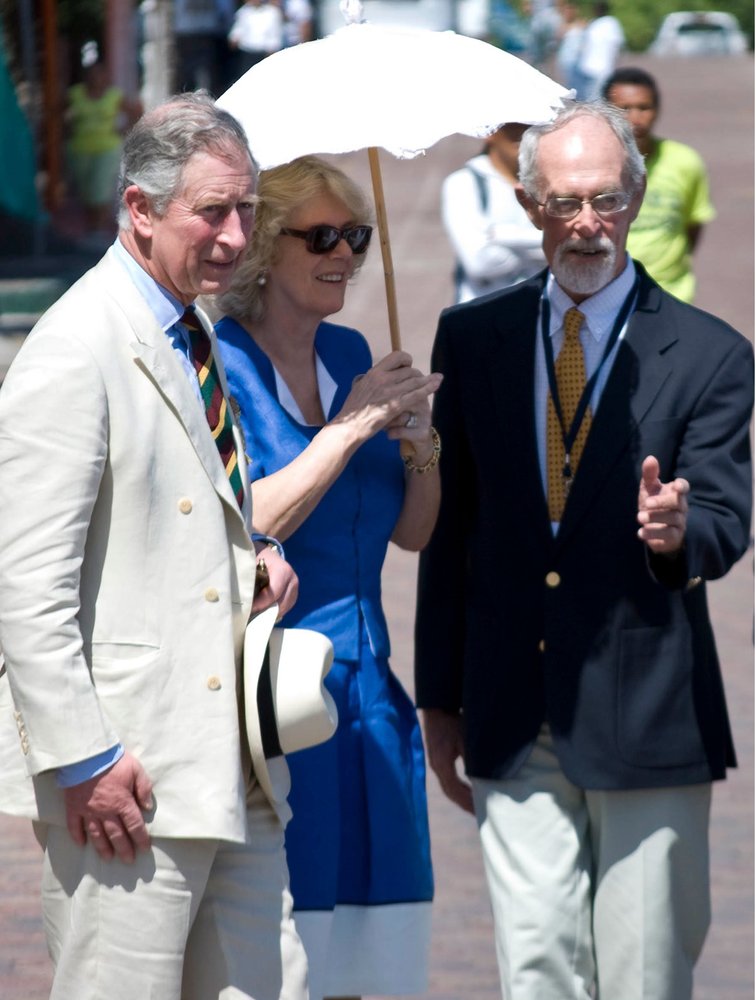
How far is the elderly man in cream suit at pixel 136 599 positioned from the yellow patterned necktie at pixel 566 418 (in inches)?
29.8

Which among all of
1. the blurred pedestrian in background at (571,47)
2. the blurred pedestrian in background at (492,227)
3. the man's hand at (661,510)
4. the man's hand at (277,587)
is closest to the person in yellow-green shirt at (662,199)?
the blurred pedestrian in background at (492,227)

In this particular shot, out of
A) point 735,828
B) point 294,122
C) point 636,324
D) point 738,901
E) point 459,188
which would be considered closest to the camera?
point 294,122

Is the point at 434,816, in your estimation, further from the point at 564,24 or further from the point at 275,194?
the point at 564,24

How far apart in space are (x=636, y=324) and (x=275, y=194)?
0.73 meters

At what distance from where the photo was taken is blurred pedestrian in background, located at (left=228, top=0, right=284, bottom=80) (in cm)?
2145

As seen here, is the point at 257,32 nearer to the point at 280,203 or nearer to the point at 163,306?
the point at 280,203

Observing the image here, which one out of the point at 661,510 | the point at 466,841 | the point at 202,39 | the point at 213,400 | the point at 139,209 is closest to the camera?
the point at 139,209

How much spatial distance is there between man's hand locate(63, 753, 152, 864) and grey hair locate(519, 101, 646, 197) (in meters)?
1.37

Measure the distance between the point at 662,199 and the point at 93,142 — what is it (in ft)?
30.4

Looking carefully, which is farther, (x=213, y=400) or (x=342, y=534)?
(x=342, y=534)

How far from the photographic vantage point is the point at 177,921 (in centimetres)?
303

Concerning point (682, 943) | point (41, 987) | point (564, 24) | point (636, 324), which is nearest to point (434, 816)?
point (41, 987)

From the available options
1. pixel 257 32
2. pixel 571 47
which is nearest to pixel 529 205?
pixel 571 47

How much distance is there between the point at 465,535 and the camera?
3791 mm
